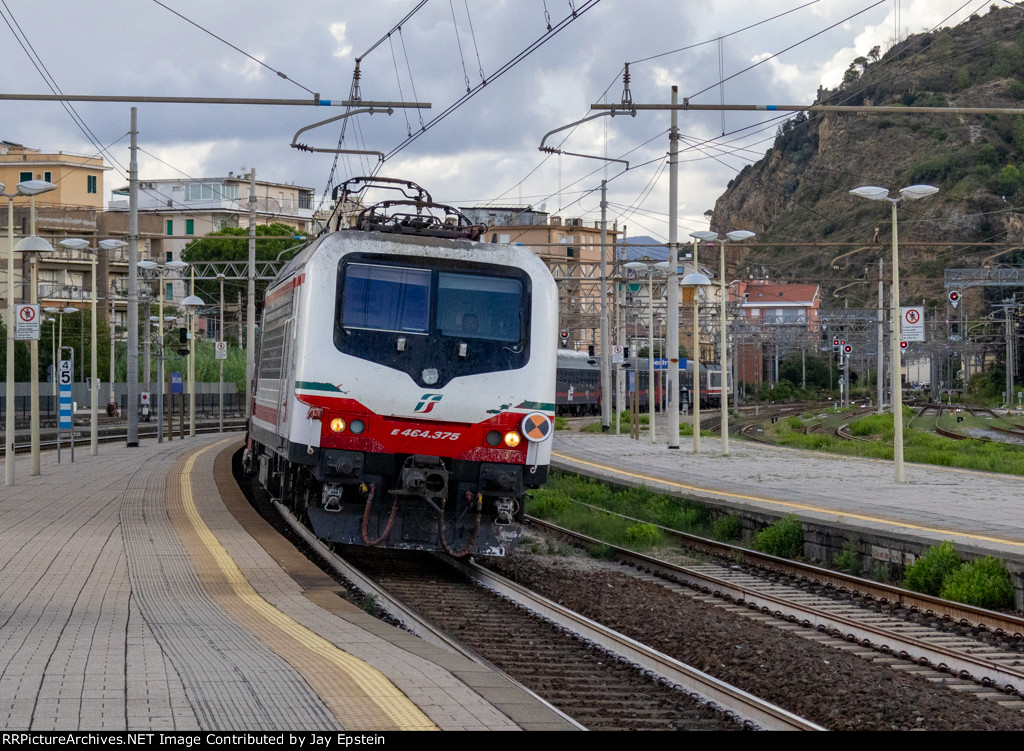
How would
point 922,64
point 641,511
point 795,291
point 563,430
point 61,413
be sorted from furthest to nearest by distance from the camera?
point 922,64
point 795,291
point 563,430
point 61,413
point 641,511

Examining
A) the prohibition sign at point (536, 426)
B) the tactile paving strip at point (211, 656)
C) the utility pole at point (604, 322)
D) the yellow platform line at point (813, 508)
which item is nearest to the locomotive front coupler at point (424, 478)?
the prohibition sign at point (536, 426)

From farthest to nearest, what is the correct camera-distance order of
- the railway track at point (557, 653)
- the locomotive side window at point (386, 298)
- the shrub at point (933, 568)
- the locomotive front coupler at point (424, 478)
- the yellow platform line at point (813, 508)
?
the yellow platform line at point (813, 508), the shrub at point (933, 568), the locomotive side window at point (386, 298), the locomotive front coupler at point (424, 478), the railway track at point (557, 653)

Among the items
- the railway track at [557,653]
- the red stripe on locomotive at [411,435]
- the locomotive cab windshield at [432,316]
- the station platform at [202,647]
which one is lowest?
the railway track at [557,653]

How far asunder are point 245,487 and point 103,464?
3797 mm

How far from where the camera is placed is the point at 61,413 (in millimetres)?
28656

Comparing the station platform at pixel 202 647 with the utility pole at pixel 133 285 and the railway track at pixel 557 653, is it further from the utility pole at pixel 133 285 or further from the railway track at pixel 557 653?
the utility pole at pixel 133 285

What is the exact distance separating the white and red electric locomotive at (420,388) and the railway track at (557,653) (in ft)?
2.55

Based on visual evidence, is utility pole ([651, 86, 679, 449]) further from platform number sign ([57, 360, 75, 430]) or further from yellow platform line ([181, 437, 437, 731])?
yellow platform line ([181, 437, 437, 731])

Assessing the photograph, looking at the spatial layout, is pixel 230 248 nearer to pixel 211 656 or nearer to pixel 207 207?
pixel 207 207

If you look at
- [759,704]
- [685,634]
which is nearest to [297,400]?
[685,634]

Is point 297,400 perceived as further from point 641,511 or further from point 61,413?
point 61,413

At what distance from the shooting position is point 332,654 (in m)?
7.80

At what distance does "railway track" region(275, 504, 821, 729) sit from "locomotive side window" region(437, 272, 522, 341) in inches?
104

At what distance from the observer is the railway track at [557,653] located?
767 cm
